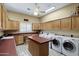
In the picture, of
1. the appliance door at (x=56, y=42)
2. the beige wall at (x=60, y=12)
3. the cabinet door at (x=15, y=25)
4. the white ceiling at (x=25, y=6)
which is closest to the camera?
the white ceiling at (x=25, y=6)

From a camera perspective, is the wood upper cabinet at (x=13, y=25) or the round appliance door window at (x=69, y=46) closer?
the wood upper cabinet at (x=13, y=25)

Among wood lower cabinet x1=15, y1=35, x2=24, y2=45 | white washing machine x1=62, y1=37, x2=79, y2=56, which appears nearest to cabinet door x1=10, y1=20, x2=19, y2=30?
wood lower cabinet x1=15, y1=35, x2=24, y2=45

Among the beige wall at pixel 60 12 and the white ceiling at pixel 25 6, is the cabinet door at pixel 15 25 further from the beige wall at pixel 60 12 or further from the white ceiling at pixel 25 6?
the beige wall at pixel 60 12

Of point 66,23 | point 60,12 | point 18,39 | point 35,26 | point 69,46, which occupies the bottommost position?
point 69,46

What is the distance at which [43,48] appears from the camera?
5.40 feet

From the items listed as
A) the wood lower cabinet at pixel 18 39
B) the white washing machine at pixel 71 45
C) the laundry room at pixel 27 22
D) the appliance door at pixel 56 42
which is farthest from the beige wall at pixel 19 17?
the white washing machine at pixel 71 45

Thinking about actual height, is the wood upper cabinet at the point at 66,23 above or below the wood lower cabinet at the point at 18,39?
above

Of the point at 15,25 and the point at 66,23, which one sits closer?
the point at 15,25

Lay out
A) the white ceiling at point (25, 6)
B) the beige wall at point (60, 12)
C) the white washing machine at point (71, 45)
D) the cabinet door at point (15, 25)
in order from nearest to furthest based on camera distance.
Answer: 1. the white ceiling at point (25, 6)
2. the cabinet door at point (15, 25)
3. the beige wall at point (60, 12)
4. the white washing machine at point (71, 45)

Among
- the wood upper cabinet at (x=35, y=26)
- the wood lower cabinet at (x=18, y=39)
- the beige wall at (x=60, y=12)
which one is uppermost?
the beige wall at (x=60, y=12)

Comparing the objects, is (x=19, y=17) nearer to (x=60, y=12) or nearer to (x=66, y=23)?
(x=60, y=12)

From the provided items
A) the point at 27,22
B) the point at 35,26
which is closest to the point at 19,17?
the point at 27,22

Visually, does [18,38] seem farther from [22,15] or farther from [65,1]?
[65,1]

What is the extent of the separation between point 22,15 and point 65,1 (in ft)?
2.81
